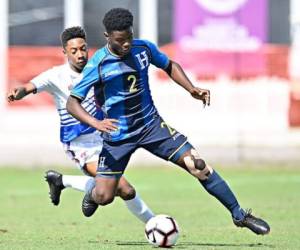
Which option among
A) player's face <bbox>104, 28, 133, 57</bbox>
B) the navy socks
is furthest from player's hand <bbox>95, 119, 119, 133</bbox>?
the navy socks

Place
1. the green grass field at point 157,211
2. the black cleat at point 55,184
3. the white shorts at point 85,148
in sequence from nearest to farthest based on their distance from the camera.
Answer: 1. the green grass field at point 157,211
2. the white shorts at point 85,148
3. the black cleat at point 55,184

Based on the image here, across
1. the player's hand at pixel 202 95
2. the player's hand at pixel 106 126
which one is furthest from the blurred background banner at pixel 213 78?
the player's hand at pixel 106 126

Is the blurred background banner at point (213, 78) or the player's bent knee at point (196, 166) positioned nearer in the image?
the player's bent knee at point (196, 166)

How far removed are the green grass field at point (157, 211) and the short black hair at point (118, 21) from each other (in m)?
1.99

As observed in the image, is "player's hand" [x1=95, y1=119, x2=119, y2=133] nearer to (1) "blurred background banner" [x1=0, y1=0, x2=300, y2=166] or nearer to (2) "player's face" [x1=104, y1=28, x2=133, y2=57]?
(2) "player's face" [x1=104, y1=28, x2=133, y2=57]

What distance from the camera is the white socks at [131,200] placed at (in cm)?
1095

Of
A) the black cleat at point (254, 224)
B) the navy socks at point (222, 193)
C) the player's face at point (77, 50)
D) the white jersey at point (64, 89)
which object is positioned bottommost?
the black cleat at point (254, 224)

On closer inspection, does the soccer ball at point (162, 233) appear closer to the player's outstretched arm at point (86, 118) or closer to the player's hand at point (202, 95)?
the player's outstretched arm at point (86, 118)

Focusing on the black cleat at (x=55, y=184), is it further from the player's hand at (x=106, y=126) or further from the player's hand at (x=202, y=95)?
the player's hand at (x=106, y=126)

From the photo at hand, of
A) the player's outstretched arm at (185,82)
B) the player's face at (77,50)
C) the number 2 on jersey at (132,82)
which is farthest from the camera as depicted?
the player's face at (77,50)

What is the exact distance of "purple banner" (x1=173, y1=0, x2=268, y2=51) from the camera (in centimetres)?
2409

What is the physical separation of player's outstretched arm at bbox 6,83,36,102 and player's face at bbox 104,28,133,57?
144cm

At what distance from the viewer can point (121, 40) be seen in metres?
9.91

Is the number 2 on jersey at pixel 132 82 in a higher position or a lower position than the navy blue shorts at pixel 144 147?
higher
